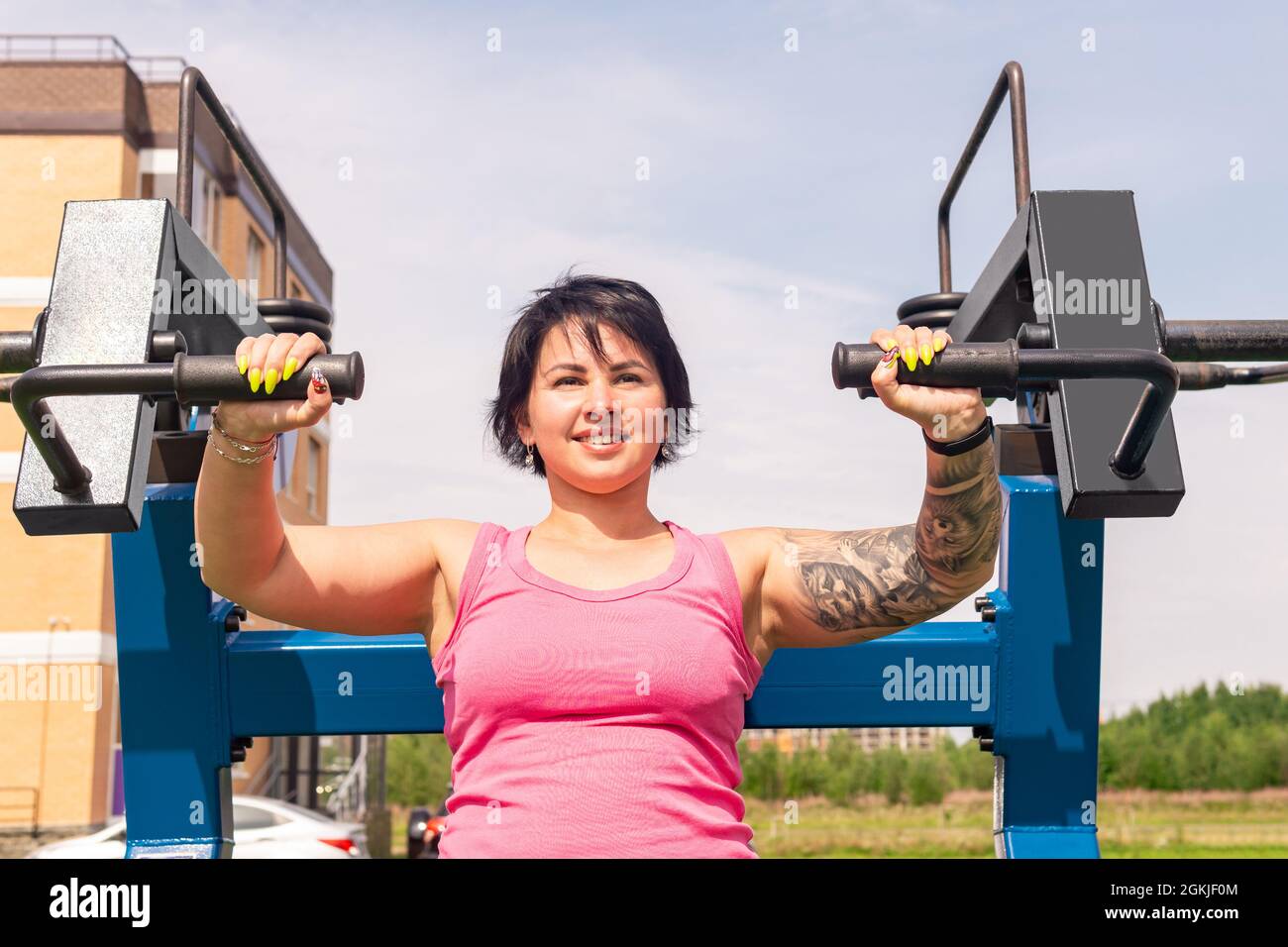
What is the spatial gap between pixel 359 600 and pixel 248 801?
731 centimetres

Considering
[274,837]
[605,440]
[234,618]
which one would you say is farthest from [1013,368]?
[274,837]

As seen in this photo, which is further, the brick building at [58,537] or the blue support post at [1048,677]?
the brick building at [58,537]

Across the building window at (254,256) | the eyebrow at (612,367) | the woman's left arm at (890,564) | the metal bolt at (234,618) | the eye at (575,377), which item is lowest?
the metal bolt at (234,618)

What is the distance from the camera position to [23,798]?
13102mm

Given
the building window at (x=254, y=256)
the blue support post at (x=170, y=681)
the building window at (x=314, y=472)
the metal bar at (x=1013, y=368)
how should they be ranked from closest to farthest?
the metal bar at (x=1013, y=368), the blue support post at (x=170, y=681), the building window at (x=254, y=256), the building window at (x=314, y=472)

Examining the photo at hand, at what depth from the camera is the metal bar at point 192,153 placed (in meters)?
1.79

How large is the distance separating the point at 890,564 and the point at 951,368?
0.46 m

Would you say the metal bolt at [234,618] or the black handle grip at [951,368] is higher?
the black handle grip at [951,368]

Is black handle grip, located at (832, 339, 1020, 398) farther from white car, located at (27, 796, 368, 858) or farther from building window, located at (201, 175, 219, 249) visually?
building window, located at (201, 175, 219, 249)

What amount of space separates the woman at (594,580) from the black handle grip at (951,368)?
0.02 m

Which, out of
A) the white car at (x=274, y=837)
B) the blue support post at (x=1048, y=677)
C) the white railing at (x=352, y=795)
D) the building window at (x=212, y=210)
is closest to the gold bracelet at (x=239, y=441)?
the blue support post at (x=1048, y=677)

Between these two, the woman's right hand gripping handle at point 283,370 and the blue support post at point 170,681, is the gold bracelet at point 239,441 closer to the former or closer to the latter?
the woman's right hand gripping handle at point 283,370
